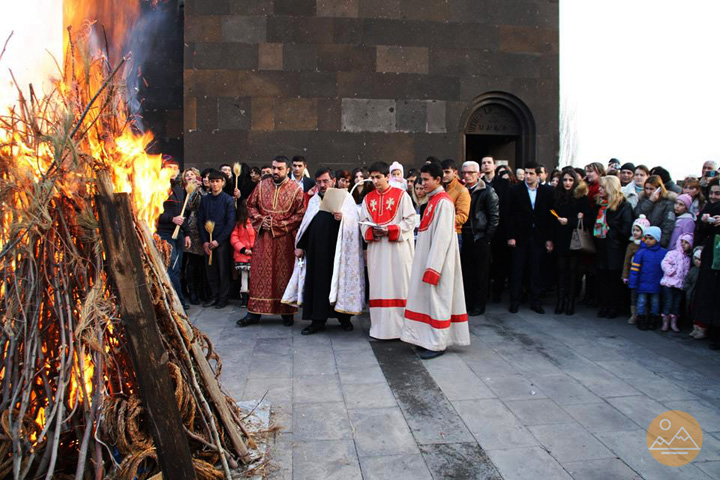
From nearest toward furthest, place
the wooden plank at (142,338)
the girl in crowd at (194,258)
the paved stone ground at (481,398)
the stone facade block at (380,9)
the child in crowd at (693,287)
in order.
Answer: the wooden plank at (142,338), the paved stone ground at (481,398), the child in crowd at (693,287), the girl in crowd at (194,258), the stone facade block at (380,9)

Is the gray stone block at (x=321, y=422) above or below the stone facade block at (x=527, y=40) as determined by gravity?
below

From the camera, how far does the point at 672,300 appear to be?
6.67 meters

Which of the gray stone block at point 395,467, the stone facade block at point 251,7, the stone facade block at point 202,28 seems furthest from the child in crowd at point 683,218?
the stone facade block at point 202,28

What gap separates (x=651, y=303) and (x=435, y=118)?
6121 millimetres

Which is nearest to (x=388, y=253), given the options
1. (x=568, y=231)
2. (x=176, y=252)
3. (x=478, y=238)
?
(x=478, y=238)

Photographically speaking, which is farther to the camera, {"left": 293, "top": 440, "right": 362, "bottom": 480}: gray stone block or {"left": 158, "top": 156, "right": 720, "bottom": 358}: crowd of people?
{"left": 158, "top": 156, "right": 720, "bottom": 358}: crowd of people

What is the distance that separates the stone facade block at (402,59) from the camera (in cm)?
1155

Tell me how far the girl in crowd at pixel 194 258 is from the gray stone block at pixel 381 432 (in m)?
4.64

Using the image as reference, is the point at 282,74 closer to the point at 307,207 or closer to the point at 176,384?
the point at 307,207

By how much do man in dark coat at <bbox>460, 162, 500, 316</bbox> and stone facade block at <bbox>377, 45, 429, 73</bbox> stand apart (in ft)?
15.2

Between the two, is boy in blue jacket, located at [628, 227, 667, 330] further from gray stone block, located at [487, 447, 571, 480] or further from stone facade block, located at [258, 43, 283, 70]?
stone facade block, located at [258, 43, 283, 70]

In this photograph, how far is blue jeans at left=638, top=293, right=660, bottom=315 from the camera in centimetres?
680

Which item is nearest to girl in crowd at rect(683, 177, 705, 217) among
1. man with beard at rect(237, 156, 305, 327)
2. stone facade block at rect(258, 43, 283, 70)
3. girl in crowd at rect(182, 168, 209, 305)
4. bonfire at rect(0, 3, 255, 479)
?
man with beard at rect(237, 156, 305, 327)

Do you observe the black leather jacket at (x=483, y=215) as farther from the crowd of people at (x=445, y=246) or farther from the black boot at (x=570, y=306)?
the black boot at (x=570, y=306)
